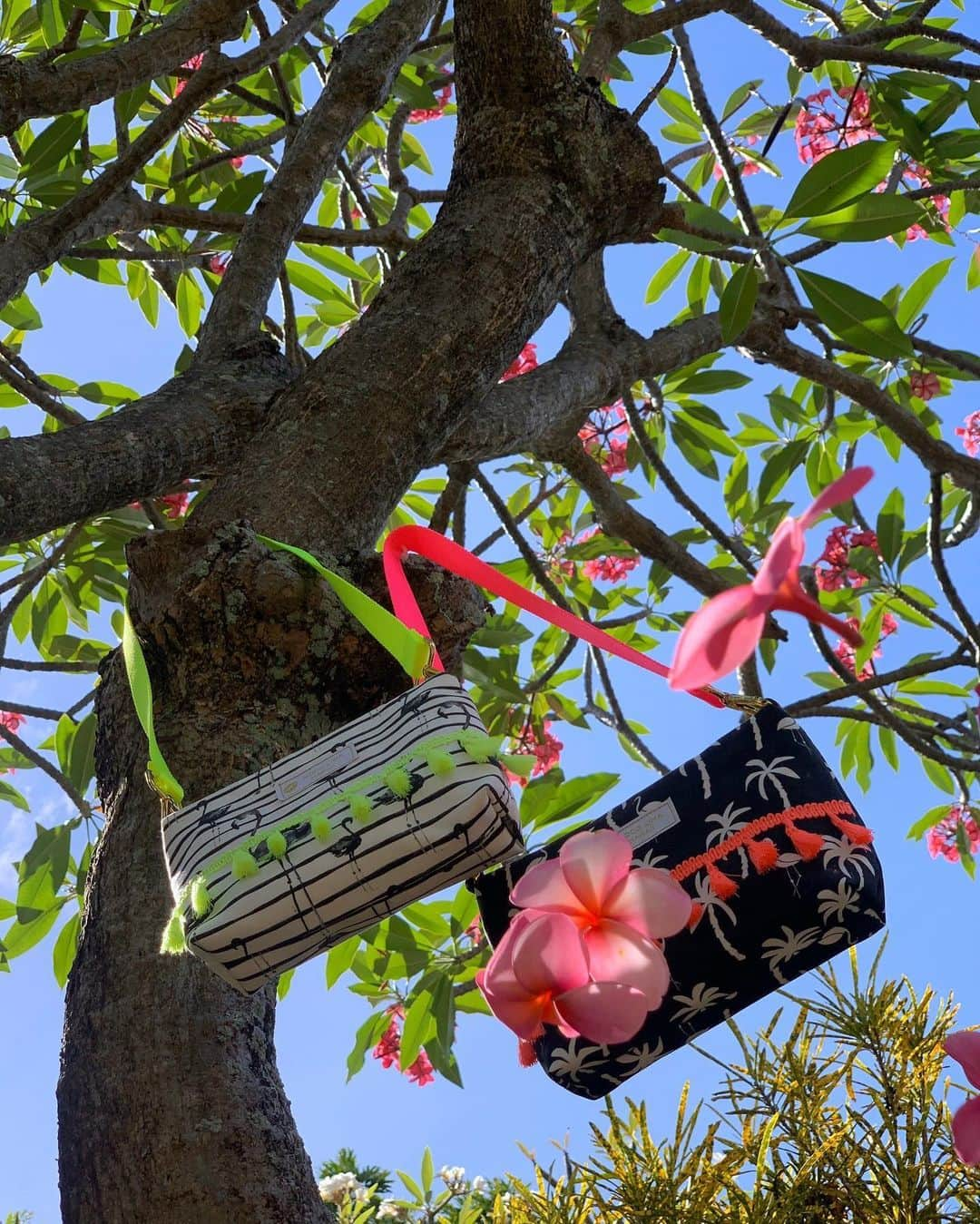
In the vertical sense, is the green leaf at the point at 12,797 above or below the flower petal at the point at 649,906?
above

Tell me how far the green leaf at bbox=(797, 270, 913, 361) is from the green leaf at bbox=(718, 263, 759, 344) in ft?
0.21

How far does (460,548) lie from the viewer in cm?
89

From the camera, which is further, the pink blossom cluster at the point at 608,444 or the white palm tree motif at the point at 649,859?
the pink blossom cluster at the point at 608,444

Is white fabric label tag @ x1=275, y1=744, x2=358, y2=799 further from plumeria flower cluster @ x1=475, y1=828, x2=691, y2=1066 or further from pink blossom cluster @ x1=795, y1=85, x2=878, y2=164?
pink blossom cluster @ x1=795, y1=85, x2=878, y2=164

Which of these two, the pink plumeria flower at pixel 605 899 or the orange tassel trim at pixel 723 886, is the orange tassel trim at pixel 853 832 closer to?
the orange tassel trim at pixel 723 886

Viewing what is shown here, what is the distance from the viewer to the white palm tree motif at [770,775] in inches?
32.5

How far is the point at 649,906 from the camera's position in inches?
25.1

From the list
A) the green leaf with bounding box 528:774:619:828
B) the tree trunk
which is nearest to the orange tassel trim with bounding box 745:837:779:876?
the tree trunk

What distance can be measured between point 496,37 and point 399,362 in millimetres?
513

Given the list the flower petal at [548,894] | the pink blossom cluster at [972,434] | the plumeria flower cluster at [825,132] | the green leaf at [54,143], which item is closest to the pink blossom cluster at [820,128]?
the plumeria flower cluster at [825,132]

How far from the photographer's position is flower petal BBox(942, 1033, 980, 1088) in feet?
2.08

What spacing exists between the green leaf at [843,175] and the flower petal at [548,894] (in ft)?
3.43

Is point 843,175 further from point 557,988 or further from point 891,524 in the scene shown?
point 891,524

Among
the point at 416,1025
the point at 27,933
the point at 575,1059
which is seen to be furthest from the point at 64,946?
the point at 575,1059
